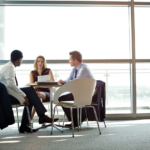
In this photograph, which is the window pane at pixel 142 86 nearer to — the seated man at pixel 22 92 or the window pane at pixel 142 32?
the window pane at pixel 142 32

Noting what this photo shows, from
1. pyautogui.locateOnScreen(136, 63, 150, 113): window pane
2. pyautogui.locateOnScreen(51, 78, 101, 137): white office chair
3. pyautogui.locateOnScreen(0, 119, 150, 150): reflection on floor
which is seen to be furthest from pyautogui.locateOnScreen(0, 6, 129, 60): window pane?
pyautogui.locateOnScreen(0, 119, 150, 150): reflection on floor

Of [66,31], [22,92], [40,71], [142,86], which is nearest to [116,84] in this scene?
[142,86]

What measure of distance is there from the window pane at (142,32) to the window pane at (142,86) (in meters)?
0.24

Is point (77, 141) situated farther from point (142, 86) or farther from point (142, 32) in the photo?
point (142, 32)

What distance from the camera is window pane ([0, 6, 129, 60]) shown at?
15.6ft

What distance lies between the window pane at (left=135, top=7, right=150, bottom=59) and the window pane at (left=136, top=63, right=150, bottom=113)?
238 mm

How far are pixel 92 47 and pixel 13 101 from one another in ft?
7.33

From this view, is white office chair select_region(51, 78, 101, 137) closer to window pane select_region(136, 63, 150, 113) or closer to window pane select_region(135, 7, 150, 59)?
window pane select_region(136, 63, 150, 113)

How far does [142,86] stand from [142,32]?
3.88 ft

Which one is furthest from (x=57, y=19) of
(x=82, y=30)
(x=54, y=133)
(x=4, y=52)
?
(x=54, y=133)

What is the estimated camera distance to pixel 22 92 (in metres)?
3.25

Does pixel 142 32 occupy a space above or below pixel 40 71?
above

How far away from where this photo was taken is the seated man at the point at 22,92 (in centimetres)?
321

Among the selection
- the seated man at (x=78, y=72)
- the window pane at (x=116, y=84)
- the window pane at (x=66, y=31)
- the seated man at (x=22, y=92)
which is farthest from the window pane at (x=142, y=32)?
the seated man at (x=22, y=92)
